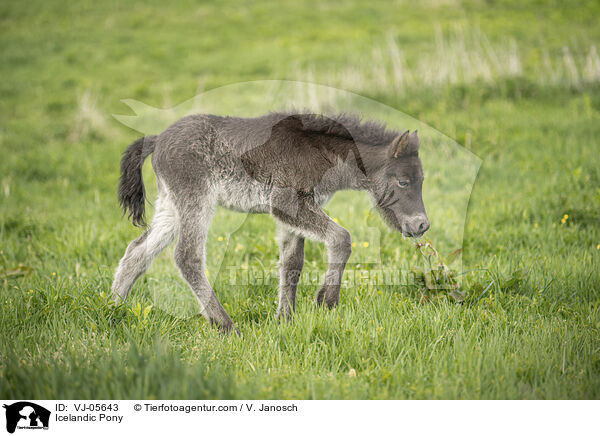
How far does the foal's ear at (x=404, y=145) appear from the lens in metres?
4.16

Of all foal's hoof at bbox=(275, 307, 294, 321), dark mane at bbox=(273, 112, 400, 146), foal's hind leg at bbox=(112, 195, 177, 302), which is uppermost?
dark mane at bbox=(273, 112, 400, 146)

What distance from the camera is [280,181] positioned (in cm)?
428

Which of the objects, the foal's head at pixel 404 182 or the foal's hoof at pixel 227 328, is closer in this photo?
the foal's hoof at pixel 227 328

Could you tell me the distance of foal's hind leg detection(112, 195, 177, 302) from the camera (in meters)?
A: 4.55

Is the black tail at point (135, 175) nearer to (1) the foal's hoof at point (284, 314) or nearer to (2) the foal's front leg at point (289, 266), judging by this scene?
(2) the foal's front leg at point (289, 266)

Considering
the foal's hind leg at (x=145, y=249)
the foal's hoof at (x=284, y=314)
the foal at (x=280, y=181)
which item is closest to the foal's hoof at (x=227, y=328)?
the foal at (x=280, y=181)

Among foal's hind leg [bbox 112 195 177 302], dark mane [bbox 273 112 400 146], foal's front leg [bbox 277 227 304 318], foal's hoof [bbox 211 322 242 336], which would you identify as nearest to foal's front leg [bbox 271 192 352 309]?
foal's front leg [bbox 277 227 304 318]

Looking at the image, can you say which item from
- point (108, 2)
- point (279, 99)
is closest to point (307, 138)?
point (279, 99)

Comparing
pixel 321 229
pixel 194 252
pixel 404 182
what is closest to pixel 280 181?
pixel 321 229

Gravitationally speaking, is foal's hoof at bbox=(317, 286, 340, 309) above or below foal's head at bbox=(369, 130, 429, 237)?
below

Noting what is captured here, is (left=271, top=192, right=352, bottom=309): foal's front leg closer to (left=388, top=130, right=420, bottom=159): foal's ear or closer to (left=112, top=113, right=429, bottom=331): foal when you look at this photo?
(left=112, top=113, right=429, bottom=331): foal

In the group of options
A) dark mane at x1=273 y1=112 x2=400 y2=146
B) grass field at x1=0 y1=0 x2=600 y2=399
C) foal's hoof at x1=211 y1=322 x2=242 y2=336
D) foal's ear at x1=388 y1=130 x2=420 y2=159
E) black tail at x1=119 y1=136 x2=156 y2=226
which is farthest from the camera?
black tail at x1=119 y1=136 x2=156 y2=226

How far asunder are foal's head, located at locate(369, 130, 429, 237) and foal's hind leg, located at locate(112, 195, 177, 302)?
1927mm
